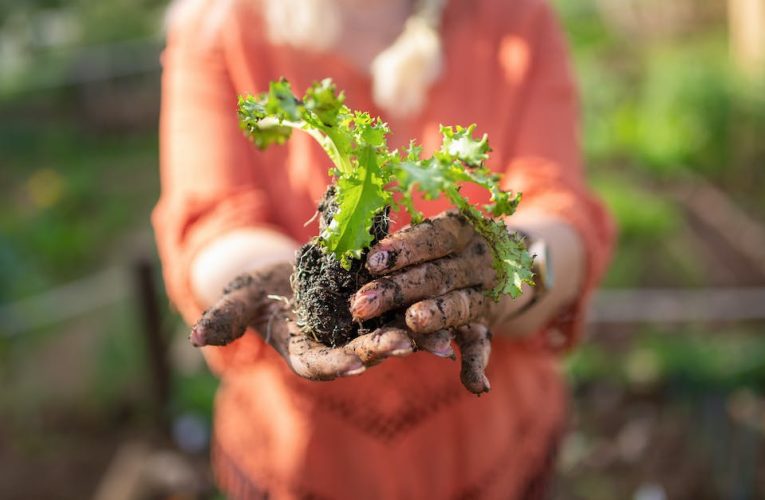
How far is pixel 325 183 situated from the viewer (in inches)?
71.9

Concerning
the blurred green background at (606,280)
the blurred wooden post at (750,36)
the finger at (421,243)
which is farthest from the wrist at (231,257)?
A: the blurred wooden post at (750,36)

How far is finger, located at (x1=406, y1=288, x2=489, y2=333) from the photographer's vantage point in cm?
120

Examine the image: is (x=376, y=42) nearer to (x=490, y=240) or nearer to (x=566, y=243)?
(x=566, y=243)

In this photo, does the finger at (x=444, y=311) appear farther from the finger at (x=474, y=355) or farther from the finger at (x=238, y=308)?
the finger at (x=238, y=308)

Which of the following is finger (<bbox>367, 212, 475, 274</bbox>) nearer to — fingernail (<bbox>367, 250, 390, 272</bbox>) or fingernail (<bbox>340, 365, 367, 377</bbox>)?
fingernail (<bbox>367, 250, 390, 272</bbox>)

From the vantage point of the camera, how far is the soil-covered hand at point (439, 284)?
3.98 ft

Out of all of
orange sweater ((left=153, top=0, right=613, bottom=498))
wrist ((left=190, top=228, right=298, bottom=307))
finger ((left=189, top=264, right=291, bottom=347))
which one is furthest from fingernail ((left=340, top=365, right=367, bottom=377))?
orange sweater ((left=153, top=0, right=613, bottom=498))

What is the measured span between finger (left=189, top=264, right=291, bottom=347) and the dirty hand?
26 cm

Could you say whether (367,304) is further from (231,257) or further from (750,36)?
(750,36)

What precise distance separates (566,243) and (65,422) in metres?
3.45

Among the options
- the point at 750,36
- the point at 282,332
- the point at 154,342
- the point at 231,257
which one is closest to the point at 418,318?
the point at 282,332

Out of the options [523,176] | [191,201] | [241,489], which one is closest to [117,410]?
[241,489]

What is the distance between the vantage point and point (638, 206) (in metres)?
5.64

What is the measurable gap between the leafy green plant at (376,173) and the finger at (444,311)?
1.7 inches
